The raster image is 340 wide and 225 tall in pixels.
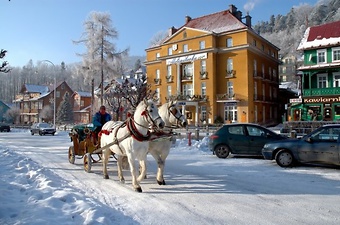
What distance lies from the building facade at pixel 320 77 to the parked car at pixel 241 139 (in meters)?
24.3

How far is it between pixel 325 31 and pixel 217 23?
55.1 feet

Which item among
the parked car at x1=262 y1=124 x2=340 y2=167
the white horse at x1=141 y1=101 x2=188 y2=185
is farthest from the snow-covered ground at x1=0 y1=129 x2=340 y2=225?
the white horse at x1=141 y1=101 x2=188 y2=185

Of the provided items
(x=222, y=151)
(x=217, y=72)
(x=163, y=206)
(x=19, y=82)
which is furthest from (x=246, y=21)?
(x=19, y=82)

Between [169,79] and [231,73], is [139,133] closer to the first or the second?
[231,73]

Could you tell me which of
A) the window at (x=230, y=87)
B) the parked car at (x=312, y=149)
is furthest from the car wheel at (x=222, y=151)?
the window at (x=230, y=87)

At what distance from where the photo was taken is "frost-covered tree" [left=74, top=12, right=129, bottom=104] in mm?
41781

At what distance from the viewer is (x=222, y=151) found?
551 inches

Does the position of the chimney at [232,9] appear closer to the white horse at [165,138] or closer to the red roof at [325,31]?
the red roof at [325,31]

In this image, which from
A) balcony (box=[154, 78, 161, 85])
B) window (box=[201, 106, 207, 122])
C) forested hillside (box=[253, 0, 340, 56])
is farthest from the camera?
forested hillside (box=[253, 0, 340, 56])

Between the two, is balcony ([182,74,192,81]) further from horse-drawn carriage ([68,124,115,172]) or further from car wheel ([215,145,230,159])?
horse-drawn carriage ([68,124,115,172])

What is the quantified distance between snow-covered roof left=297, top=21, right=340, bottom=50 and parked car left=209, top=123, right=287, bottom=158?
1104 inches

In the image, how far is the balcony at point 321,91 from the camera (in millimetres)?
34750

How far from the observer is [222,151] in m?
14.0

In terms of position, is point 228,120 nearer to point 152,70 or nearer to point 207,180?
point 152,70
